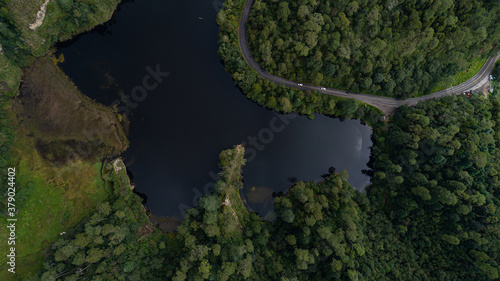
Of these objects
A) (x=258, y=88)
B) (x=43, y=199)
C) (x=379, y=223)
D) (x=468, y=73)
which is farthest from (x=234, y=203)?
(x=468, y=73)

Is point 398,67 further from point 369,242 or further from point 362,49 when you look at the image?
point 369,242

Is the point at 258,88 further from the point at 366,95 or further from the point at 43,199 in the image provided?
the point at 43,199

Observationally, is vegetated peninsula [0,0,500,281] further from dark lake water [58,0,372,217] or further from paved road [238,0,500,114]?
dark lake water [58,0,372,217]

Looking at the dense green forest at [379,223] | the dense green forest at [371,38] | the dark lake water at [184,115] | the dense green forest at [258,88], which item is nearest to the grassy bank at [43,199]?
the dense green forest at [379,223]

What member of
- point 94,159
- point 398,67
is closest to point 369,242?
point 398,67

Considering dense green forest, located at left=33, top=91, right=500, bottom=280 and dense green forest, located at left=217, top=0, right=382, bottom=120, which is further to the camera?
dense green forest, located at left=217, top=0, right=382, bottom=120

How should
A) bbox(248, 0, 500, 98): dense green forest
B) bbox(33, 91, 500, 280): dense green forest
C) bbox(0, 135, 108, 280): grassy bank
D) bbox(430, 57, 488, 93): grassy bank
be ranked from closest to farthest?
1. bbox(33, 91, 500, 280): dense green forest
2. bbox(0, 135, 108, 280): grassy bank
3. bbox(248, 0, 500, 98): dense green forest
4. bbox(430, 57, 488, 93): grassy bank

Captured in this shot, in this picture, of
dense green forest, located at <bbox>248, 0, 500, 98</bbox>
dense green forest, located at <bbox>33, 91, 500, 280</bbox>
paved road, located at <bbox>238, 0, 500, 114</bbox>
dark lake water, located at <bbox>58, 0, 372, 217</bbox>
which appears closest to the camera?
dense green forest, located at <bbox>33, 91, 500, 280</bbox>

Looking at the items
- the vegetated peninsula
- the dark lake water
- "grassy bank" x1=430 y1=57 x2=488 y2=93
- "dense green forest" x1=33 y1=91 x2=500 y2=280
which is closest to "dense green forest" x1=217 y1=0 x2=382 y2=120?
the vegetated peninsula
